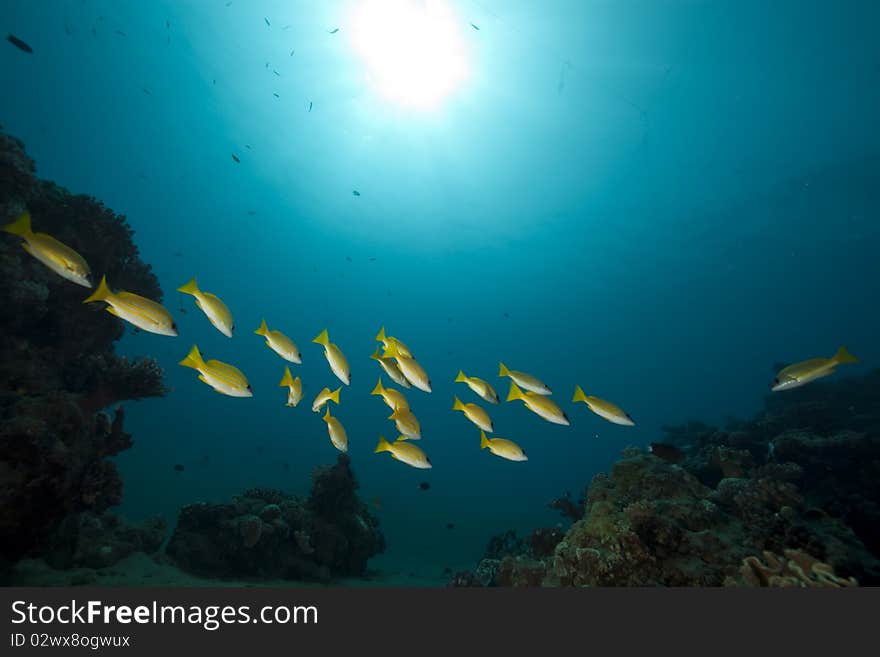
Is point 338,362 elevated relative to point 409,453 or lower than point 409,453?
elevated

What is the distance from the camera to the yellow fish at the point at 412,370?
5.38 metres

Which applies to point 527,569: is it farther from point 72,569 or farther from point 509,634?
point 72,569

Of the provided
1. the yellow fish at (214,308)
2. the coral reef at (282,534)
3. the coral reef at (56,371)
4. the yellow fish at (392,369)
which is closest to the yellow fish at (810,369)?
the yellow fish at (392,369)

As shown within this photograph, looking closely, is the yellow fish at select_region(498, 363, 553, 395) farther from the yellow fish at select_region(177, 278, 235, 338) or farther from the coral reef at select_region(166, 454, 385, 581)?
the coral reef at select_region(166, 454, 385, 581)

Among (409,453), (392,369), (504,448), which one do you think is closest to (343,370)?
(392,369)

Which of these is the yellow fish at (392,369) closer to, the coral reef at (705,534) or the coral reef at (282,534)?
the coral reef at (705,534)

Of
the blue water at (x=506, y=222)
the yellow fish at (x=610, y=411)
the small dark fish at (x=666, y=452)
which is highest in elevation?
the blue water at (x=506, y=222)

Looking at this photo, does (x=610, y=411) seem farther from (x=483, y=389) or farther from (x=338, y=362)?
(x=338, y=362)

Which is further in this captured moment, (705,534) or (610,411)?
(610,411)

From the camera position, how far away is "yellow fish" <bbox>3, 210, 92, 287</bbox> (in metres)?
3.56

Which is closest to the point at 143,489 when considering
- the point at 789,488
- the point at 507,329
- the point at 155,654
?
the point at 155,654

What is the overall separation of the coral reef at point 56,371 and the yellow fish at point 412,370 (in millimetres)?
5310

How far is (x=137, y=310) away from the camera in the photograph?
3.61 meters

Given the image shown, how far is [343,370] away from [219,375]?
5.10 ft
